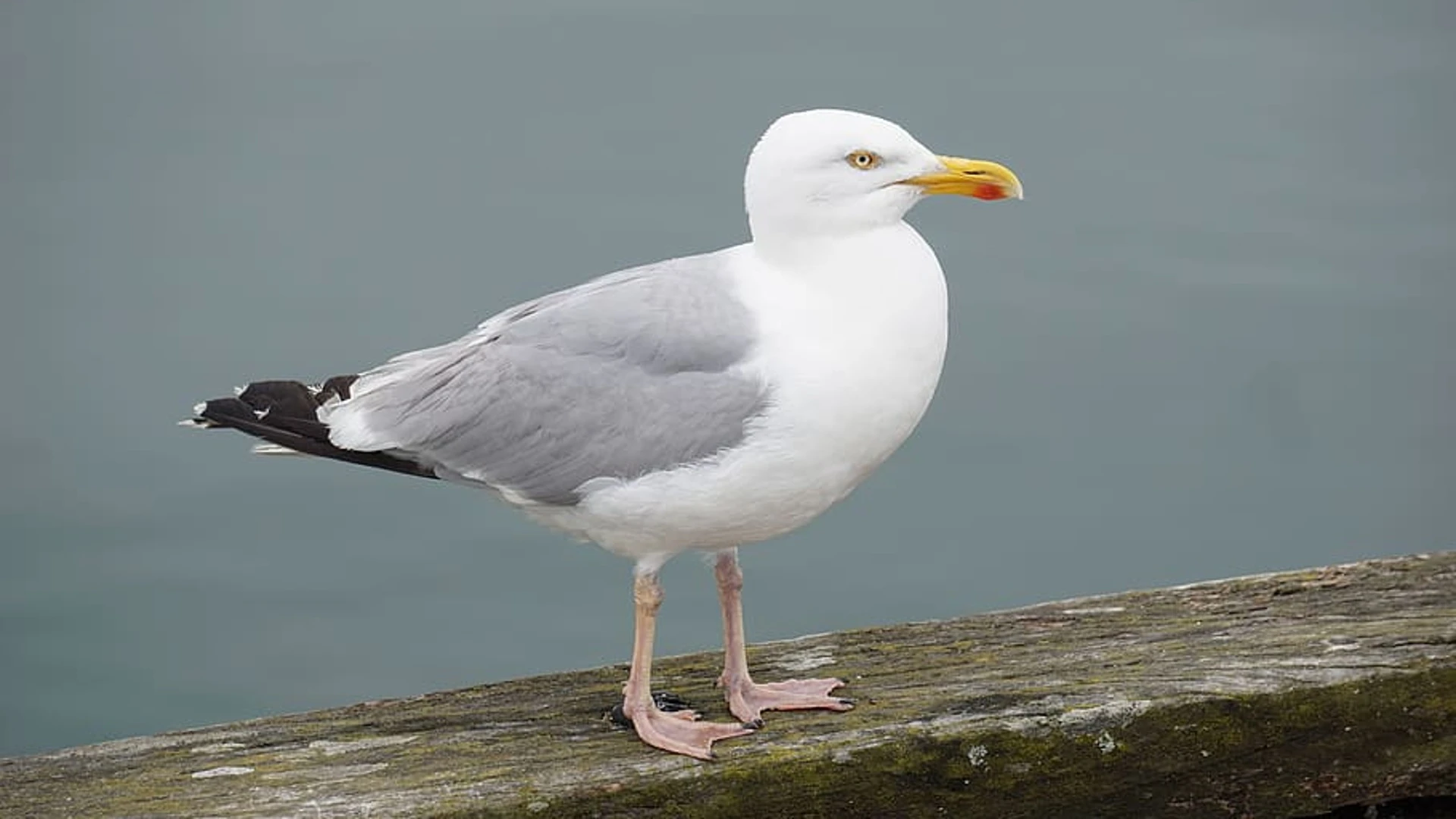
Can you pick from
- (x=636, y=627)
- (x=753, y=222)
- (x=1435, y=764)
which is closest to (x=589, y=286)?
(x=753, y=222)

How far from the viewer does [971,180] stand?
3.86 m

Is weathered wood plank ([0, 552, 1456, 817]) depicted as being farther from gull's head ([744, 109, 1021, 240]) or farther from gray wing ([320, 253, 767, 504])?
gull's head ([744, 109, 1021, 240])

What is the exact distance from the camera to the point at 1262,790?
12.4 ft

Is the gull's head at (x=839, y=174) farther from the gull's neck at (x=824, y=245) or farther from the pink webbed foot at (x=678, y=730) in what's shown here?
the pink webbed foot at (x=678, y=730)

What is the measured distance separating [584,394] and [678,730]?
0.60m

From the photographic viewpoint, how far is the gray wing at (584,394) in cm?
383

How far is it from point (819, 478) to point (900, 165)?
54 cm

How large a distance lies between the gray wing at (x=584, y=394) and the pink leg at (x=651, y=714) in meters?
0.25

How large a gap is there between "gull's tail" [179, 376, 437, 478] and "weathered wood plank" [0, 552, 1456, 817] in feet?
1.60

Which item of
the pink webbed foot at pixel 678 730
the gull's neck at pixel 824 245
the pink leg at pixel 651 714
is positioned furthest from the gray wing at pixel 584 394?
the pink webbed foot at pixel 678 730

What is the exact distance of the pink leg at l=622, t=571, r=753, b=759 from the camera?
383 cm

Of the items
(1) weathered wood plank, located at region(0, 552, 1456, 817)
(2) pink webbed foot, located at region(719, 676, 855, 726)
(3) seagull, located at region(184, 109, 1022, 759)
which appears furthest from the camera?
(2) pink webbed foot, located at region(719, 676, 855, 726)

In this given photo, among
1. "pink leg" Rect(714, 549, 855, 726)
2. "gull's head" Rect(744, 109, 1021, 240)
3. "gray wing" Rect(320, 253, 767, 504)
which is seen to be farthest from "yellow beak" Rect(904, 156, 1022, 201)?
"pink leg" Rect(714, 549, 855, 726)

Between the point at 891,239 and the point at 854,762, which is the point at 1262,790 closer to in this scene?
the point at 854,762
